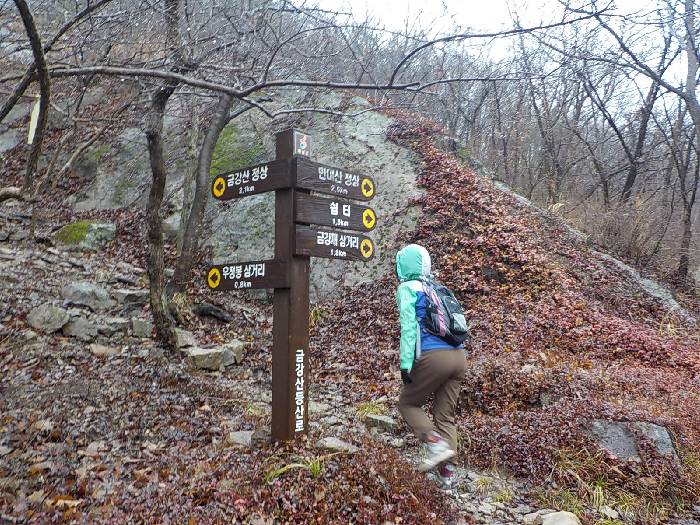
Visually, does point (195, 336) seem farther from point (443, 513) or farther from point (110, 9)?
point (443, 513)

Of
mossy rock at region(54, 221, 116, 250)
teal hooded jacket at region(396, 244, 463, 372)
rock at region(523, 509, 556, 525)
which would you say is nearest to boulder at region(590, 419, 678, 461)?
rock at region(523, 509, 556, 525)

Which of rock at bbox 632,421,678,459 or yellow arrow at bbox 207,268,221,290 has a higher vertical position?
yellow arrow at bbox 207,268,221,290

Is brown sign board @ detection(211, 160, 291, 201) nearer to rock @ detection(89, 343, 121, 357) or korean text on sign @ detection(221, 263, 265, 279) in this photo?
korean text on sign @ detection(221, 263, 265, 279)

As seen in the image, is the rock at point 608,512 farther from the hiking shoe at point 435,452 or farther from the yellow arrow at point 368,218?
the yellow arrow at point 368,218

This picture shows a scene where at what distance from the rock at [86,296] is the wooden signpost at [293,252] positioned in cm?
494

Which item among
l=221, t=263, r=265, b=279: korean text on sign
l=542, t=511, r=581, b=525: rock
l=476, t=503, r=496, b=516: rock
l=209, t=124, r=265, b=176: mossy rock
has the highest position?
l=209, t=124, r=265, b=176: mossy rock

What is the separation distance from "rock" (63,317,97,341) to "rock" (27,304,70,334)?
3.8 inches

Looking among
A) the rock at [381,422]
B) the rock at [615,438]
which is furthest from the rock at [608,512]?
the rock at [381,422]

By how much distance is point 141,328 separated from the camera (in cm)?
815

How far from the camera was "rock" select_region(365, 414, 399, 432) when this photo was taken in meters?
5.93

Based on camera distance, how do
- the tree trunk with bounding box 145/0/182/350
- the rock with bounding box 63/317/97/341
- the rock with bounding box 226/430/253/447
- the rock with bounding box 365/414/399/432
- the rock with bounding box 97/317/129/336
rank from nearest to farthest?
the rock with bounding box 226/430/253/447
the rock with bounding box 365/414/399/432
the tree trunk with bounding box 145/0/182/350
the rock with bounding box 63/317/97/341
the rock with bounding box 97/317/129/336

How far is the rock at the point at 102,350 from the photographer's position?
7242mm

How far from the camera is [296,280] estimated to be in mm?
4574

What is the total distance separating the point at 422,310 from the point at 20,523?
3.27 metres
